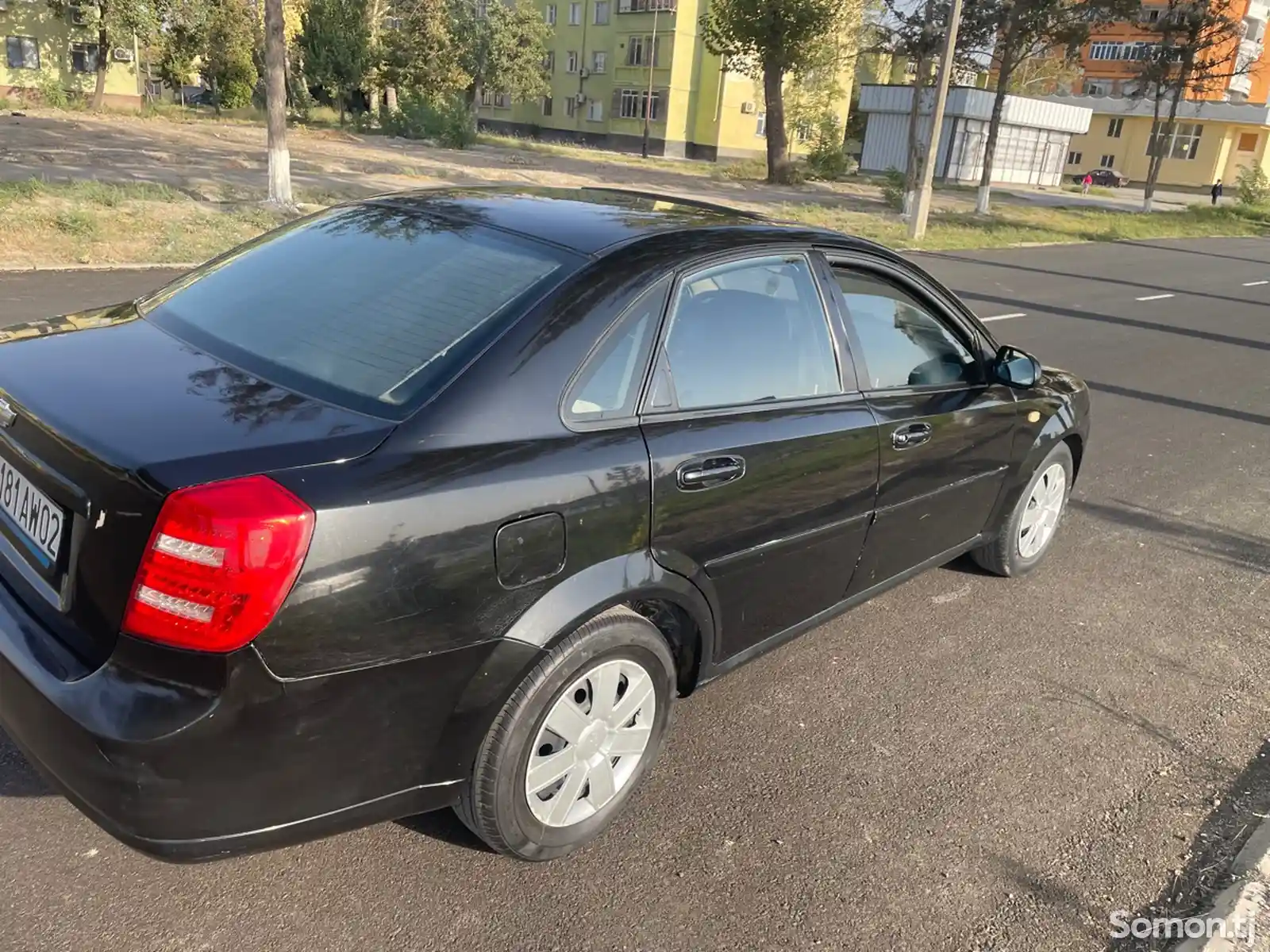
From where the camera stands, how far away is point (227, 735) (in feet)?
6.70

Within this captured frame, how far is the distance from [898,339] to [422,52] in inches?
2144

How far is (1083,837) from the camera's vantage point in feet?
9.78

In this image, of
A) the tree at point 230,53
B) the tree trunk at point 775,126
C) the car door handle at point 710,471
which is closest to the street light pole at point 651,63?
the tree trunk at point 775,126

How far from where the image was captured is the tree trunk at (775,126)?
109 ft

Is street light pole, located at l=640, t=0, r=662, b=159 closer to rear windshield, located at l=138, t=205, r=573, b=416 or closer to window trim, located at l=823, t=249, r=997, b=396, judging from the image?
window trim, located at l=823, t=249, r=997, b=396

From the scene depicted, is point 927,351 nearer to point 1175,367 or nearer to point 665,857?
point 665,857

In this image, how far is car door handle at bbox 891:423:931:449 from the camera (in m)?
3.46

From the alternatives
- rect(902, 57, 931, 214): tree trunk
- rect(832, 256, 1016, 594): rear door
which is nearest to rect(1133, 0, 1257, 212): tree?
rect(902, 57, 931, 214): tree trunk

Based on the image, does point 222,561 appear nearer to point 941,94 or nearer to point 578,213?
point 578,213

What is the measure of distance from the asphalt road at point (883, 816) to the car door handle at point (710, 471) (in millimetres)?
986

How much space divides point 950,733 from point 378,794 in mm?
2088

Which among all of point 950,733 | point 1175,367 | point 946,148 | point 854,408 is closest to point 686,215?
point 854,408

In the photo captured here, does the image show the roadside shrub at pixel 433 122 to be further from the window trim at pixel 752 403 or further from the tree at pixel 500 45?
the window trim at pixel 752 403

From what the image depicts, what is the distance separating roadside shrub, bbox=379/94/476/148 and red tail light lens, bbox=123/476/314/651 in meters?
40.3
